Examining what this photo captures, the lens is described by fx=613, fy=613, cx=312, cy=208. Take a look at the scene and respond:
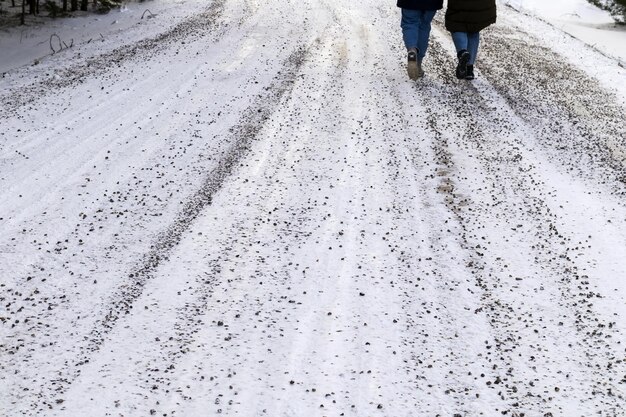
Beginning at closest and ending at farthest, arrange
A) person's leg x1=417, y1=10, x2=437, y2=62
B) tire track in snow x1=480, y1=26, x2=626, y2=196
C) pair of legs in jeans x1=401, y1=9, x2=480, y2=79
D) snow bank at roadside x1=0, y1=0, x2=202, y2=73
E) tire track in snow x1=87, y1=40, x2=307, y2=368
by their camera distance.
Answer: tire track in snow x1=87, y1=40, x2=307, y2=368 → tire track in snow x1=480, y1=26, x2=626, y2=196 → pair of legs in jeans x1=401, y1=9, x2=480, y2=79 → person's leg x1=417, y1=10, x2=437, y2=62 → snow bank at roadside x1=0, y1=0, x2=202, y2=73

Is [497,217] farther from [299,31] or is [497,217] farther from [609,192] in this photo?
[299,31]

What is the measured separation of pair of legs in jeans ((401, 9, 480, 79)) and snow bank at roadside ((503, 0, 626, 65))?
2.39 m

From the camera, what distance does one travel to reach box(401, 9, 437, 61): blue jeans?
705 centimetres

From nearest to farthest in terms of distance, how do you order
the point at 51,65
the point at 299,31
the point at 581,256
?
the point at 581,256 < the point at 51,65 < the point at 299,31

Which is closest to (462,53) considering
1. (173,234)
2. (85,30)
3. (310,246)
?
(310,246)

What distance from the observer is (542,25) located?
1052 centimetres

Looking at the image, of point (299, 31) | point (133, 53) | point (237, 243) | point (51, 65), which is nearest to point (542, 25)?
point (299, 31)

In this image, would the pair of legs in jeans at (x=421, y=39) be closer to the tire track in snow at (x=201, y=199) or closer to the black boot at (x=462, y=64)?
the black boot at (x=462, y=64)

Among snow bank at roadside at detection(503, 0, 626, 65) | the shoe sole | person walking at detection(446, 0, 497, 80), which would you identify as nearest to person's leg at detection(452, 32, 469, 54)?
person walking at detection(446, 0, 497, 80)

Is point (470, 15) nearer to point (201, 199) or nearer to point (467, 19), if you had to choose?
point (467, 19)

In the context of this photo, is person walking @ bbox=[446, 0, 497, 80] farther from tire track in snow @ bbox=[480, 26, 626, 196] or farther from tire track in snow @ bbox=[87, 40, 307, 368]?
tire track in snow @ bbox=[87, 40, 307, 368]

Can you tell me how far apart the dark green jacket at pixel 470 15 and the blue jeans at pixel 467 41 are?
7cm

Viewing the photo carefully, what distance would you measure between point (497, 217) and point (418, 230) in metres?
0.55

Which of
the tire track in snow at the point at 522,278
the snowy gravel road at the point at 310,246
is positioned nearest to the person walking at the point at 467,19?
the snowy gravel road at the point at 310,246
